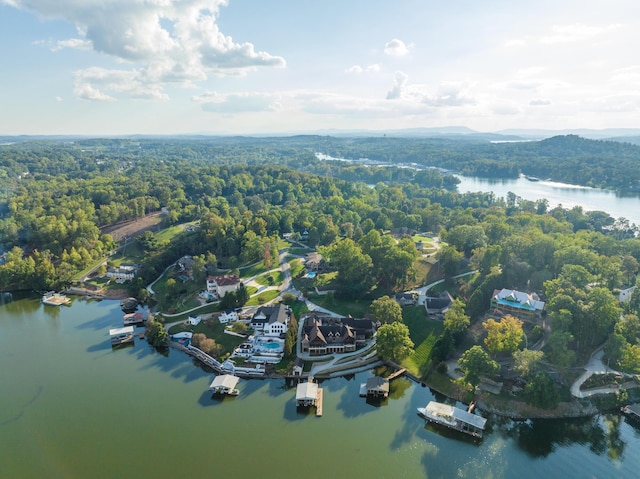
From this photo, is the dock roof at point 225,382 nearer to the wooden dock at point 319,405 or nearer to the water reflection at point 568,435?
the wooden dock at point 319,405

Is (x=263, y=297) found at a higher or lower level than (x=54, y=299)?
higher

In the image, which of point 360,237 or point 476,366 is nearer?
point 476,366

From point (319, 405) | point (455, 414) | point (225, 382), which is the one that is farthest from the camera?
point (225, 382)

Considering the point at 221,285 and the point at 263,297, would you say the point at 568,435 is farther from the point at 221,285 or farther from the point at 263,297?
the point at 221,285

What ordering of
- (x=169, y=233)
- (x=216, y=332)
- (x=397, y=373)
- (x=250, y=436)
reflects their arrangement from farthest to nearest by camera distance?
1. (x=169, y=233)
2. (x=216, y=332)
3. (x=397, y=373)
4. (x=250, y=436)

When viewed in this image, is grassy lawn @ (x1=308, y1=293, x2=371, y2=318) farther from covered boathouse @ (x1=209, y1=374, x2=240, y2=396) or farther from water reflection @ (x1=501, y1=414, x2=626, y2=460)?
water reflection @ (x1=501, y1=414, x2=626, y2=460)

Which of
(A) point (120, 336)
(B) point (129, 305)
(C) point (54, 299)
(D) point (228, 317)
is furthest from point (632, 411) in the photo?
(C) point (54, 299)

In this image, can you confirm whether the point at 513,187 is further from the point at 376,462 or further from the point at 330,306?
the point at 376,462
